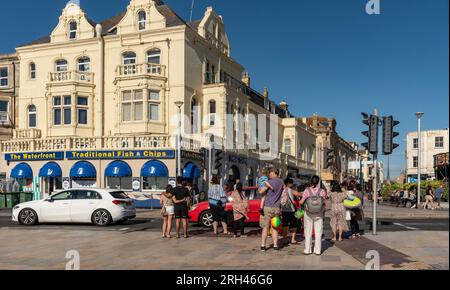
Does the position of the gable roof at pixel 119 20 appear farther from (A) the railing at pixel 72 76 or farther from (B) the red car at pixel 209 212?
(B) the red car at pixel 209 212

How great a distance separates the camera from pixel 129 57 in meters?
33.1

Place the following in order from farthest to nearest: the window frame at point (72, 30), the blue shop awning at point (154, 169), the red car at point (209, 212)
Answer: the window frame at point (72, 30) < the blue shop awning at point (154, 169) < the red car at point (209, 212)

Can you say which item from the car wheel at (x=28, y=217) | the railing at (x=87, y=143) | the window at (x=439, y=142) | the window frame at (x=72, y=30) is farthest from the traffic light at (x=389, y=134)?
the window at (x=439, y=142)

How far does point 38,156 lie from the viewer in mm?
30969

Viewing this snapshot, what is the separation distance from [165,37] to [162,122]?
594 centimetres

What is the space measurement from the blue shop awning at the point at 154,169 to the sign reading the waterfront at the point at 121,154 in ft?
1.46

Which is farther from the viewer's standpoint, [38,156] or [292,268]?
[38,156]

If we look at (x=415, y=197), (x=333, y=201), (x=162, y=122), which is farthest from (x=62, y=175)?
(x=415, y=197)

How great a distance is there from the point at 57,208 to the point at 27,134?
62.2 feet

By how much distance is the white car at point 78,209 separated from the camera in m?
16.9

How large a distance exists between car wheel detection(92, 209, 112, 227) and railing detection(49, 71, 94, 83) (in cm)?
1862

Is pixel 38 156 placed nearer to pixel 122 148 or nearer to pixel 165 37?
pixel 122 148

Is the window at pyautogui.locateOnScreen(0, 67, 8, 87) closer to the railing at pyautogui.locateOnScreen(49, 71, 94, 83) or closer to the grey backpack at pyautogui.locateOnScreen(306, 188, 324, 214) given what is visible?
the railing at pyautogui.locateOnScreen(49, 71, 94, 83)
